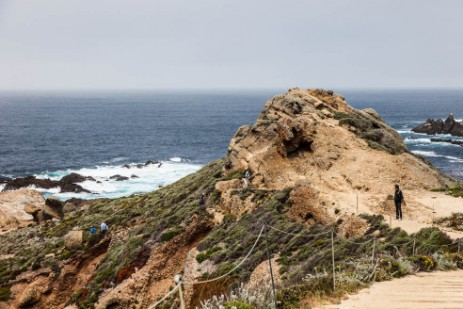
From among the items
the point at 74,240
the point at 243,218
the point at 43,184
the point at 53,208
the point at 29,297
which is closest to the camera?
the point at 243,218

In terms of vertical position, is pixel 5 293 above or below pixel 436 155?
below

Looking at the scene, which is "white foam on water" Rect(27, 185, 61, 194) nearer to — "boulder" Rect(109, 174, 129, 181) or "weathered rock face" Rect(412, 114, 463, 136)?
"boulder" Rect(109, 174, 129, 181)

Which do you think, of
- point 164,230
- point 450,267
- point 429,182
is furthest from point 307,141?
point 450,267

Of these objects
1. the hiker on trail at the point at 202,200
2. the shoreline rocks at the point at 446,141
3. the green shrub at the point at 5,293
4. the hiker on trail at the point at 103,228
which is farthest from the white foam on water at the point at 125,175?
the shoreline rocks at the point at 446,141

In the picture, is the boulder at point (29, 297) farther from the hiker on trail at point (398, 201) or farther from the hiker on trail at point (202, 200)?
the hiker on trail at point (398, 201)

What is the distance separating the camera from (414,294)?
1224 cm

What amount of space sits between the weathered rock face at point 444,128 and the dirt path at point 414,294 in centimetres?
10210

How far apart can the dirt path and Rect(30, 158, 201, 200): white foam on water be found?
173 feet

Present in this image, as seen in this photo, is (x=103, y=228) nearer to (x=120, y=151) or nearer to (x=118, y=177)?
(x=118, y=177)

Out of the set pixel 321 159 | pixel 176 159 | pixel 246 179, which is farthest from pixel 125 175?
pixel 321 159

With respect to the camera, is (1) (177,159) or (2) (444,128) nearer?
(1) (177,159)

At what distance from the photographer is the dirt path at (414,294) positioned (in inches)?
450

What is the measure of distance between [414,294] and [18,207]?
46.7m

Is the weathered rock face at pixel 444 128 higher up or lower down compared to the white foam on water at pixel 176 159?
higher up
